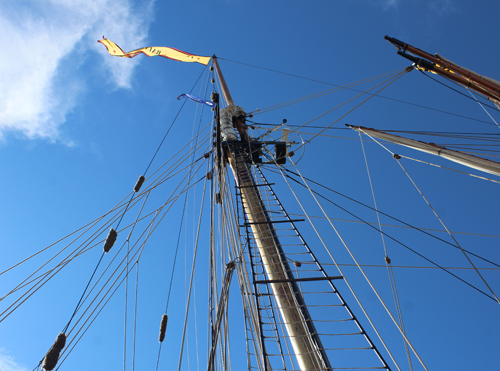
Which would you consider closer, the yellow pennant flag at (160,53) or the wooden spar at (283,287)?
the wooden spar at (283,287)

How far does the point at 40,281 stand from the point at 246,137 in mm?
7427

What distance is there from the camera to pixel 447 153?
19.8 feet

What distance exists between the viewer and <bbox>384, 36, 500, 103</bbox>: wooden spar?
26.4 feet

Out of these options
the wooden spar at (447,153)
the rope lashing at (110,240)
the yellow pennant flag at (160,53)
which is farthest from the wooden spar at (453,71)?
the rope lashing at (110,240)

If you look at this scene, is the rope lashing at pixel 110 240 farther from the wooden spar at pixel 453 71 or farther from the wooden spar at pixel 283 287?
the wooden spar at pixel 453 71

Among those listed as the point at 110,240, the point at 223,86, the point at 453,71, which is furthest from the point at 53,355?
the point at 223,86

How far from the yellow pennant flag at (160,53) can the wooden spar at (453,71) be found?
6671mm

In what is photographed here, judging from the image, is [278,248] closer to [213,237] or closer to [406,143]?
[213,237]

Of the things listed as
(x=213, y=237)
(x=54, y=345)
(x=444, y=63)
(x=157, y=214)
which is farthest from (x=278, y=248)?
(x=444, y=63)

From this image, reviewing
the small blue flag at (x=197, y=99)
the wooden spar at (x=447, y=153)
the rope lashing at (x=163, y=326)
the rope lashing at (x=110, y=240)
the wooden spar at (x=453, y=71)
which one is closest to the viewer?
the wooden spar at (x=447, y=153)

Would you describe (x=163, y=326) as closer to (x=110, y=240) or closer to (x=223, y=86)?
(x=110, y=240)

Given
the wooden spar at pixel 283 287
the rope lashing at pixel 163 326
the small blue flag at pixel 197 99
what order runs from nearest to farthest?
the wooden spar at pixel 283 287 → the rope lashing at pixel 163 326 → the small blue flag at pixel 197 99

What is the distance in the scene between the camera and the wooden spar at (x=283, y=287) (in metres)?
4.95

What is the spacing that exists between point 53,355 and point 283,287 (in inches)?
131
